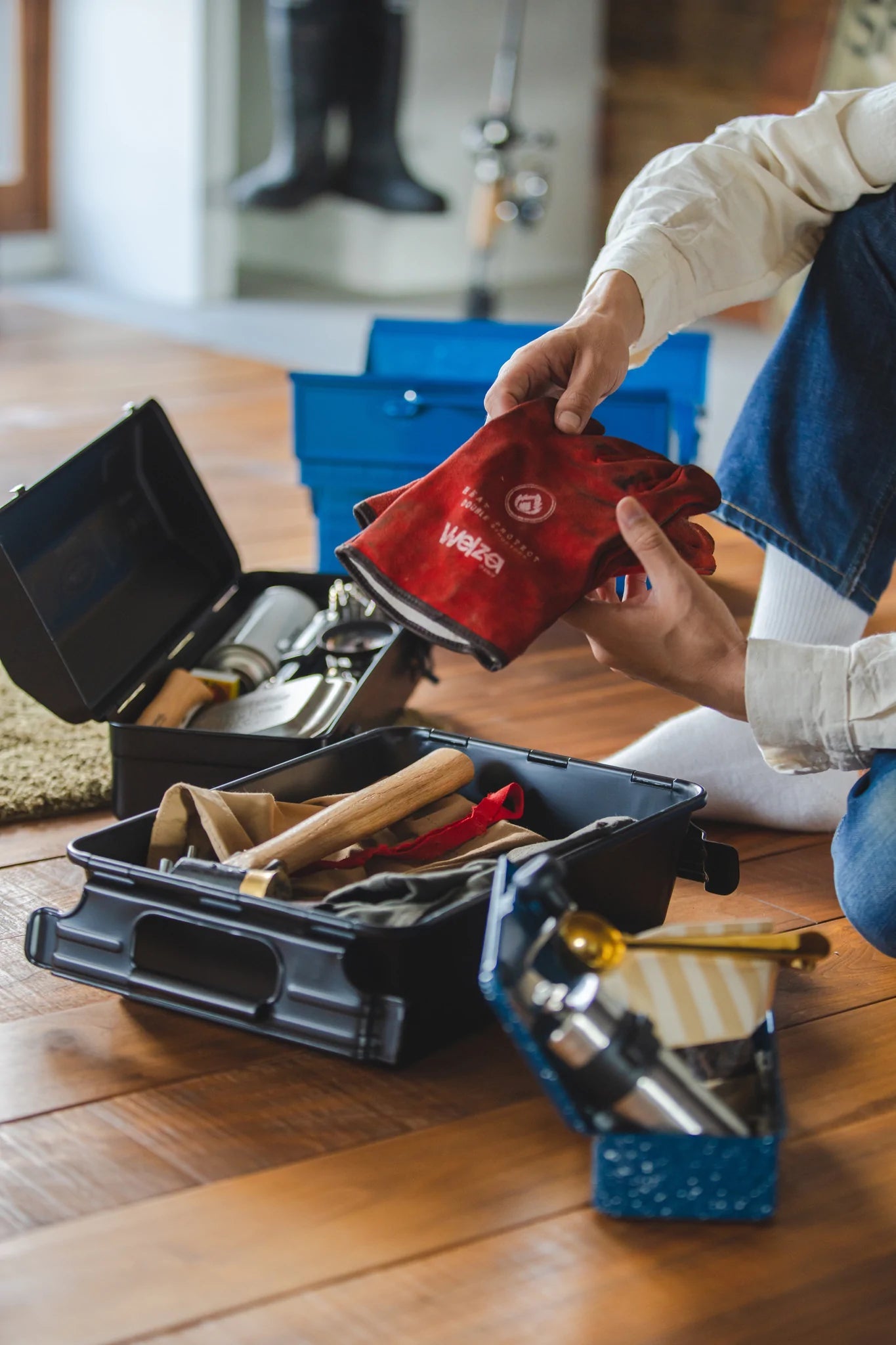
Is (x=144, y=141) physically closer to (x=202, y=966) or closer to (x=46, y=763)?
(x=46, y=763)

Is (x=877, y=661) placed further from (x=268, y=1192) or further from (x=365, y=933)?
(x=268, y=1192)

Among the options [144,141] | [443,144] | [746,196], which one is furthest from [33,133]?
[746,196]

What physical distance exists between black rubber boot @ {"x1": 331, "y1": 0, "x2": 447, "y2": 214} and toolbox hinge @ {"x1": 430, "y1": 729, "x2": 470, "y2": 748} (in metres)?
2.59

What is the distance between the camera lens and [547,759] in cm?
109

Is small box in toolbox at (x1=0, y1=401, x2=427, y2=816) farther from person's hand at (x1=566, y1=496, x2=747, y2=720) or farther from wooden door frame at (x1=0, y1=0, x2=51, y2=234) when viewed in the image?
wooden door frame at (x1=0, y1=0, x2=51, y2=234)

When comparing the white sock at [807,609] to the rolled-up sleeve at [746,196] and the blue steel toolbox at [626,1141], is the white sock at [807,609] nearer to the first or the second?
the rolled-up sleeve at [746,196]

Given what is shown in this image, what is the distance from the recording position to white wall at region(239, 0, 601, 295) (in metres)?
3.84

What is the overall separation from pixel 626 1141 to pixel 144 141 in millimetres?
3467

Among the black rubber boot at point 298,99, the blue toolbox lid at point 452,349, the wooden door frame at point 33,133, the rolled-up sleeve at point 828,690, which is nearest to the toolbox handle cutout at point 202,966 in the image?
the rolled-up sleeve at point 828,690

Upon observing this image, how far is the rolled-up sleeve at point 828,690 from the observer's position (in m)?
0.92

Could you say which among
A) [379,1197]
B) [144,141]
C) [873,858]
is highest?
[144,141]

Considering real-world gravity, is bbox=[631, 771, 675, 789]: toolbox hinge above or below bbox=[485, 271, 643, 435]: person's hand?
below

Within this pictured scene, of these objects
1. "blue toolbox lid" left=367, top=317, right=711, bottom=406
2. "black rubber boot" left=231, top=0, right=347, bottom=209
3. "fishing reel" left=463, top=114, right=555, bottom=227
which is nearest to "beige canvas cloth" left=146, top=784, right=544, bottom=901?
"blue toolbox lid" left=367, top=317, right=711, bottom=406

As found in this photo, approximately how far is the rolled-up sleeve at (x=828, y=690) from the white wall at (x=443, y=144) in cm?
309
